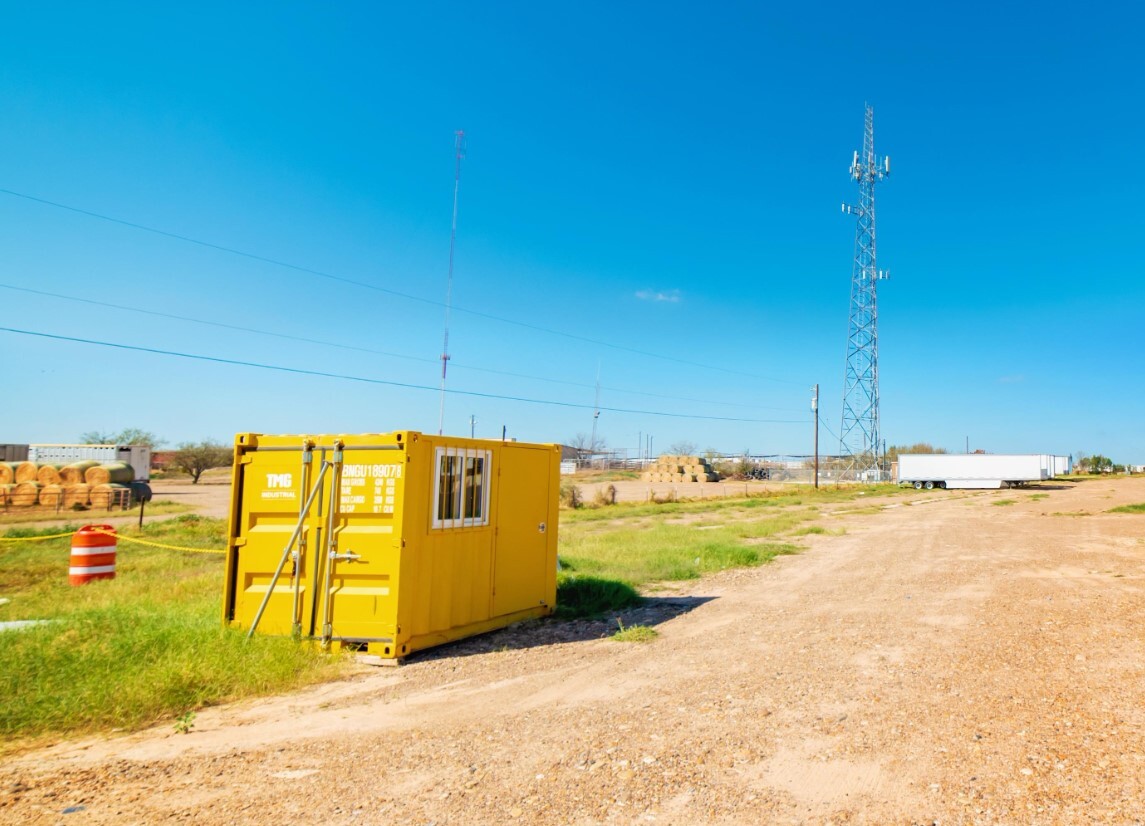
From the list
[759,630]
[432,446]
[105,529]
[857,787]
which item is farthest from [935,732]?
[105,529]

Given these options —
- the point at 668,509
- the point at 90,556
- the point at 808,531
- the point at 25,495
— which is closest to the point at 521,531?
the point at 90,556

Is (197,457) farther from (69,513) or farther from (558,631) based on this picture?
(558,631)

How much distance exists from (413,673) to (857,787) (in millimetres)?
4144

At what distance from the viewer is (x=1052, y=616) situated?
8.76 m

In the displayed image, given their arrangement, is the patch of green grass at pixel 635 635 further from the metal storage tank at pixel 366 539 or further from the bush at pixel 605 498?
the bush at pixel 605 498

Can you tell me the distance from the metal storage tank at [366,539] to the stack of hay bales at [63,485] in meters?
26.3

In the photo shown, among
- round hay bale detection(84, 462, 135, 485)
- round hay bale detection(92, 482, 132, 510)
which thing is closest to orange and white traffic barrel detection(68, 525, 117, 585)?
round hay bale detection(92, 482, 132, 510)

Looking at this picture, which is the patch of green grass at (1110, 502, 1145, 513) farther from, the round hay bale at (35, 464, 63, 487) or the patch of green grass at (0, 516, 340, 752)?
the round hay bale at (35, 464, 63, 487)

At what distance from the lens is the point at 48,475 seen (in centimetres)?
2958

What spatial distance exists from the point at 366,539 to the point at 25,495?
2891cm

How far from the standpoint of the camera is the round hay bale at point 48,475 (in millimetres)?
29547

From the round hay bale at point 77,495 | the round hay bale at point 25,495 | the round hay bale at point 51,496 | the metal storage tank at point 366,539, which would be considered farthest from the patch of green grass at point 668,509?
the round hay bale at point 25,495

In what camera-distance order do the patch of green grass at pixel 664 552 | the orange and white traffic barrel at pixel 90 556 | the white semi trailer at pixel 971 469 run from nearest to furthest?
the orange and white traffic barrel at pixel 90 556 < the patch of green grass at pixel 664 552 < the white semi trailer at pixel 971 469

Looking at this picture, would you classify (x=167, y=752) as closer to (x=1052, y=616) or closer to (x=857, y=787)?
(x=857, y=787)
